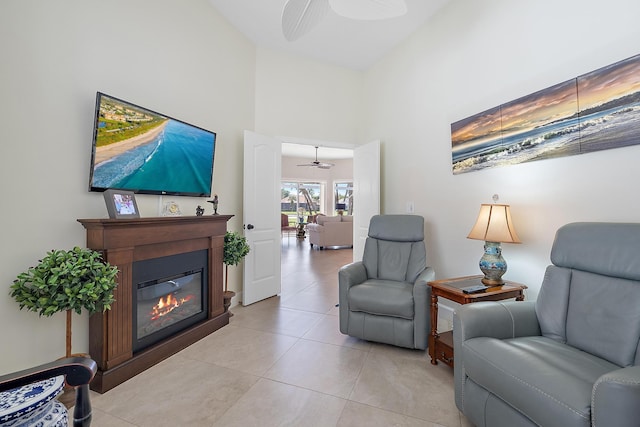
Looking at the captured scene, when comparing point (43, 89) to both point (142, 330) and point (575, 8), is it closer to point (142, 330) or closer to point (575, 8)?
point (142, 330)

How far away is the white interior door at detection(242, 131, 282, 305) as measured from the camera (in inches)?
138

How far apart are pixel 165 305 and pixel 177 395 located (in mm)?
817

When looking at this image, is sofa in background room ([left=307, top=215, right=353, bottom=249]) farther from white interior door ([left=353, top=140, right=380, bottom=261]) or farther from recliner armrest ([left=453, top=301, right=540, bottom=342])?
recliner armrest ([left=453, top=301, right=540, bottom=342])

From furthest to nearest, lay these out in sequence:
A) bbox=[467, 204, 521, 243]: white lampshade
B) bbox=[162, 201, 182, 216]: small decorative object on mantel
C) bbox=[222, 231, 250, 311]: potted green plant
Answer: bbox=[222, 231, 250, 311]: potted green plant
bbox=[162, 201, 182, 216]: small decorative object on mantel
bbox=[467, 204, 521, 243]: white lampshade

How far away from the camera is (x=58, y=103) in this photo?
1833 mm

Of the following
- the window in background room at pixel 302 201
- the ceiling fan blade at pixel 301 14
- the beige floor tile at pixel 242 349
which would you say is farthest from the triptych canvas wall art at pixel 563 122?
the window in background room at pixel 302 201

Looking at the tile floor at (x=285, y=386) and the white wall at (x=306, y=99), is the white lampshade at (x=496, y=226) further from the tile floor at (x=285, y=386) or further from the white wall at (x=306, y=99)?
the white wall at (x=306, y=99)

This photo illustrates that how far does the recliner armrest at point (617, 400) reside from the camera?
89 cm

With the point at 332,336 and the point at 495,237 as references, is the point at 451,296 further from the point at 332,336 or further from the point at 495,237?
the point at 332,336

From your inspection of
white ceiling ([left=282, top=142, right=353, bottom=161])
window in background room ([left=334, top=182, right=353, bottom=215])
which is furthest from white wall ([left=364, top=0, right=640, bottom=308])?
window in background room ([left=334, top=182, right=353, bottom=215])

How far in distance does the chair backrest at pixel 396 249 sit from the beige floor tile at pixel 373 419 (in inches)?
53.8

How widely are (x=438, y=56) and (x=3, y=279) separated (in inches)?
159

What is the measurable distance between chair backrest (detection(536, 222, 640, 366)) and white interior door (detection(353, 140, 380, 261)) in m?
2.32

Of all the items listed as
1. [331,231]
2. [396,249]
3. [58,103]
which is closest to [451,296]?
[396,249]
